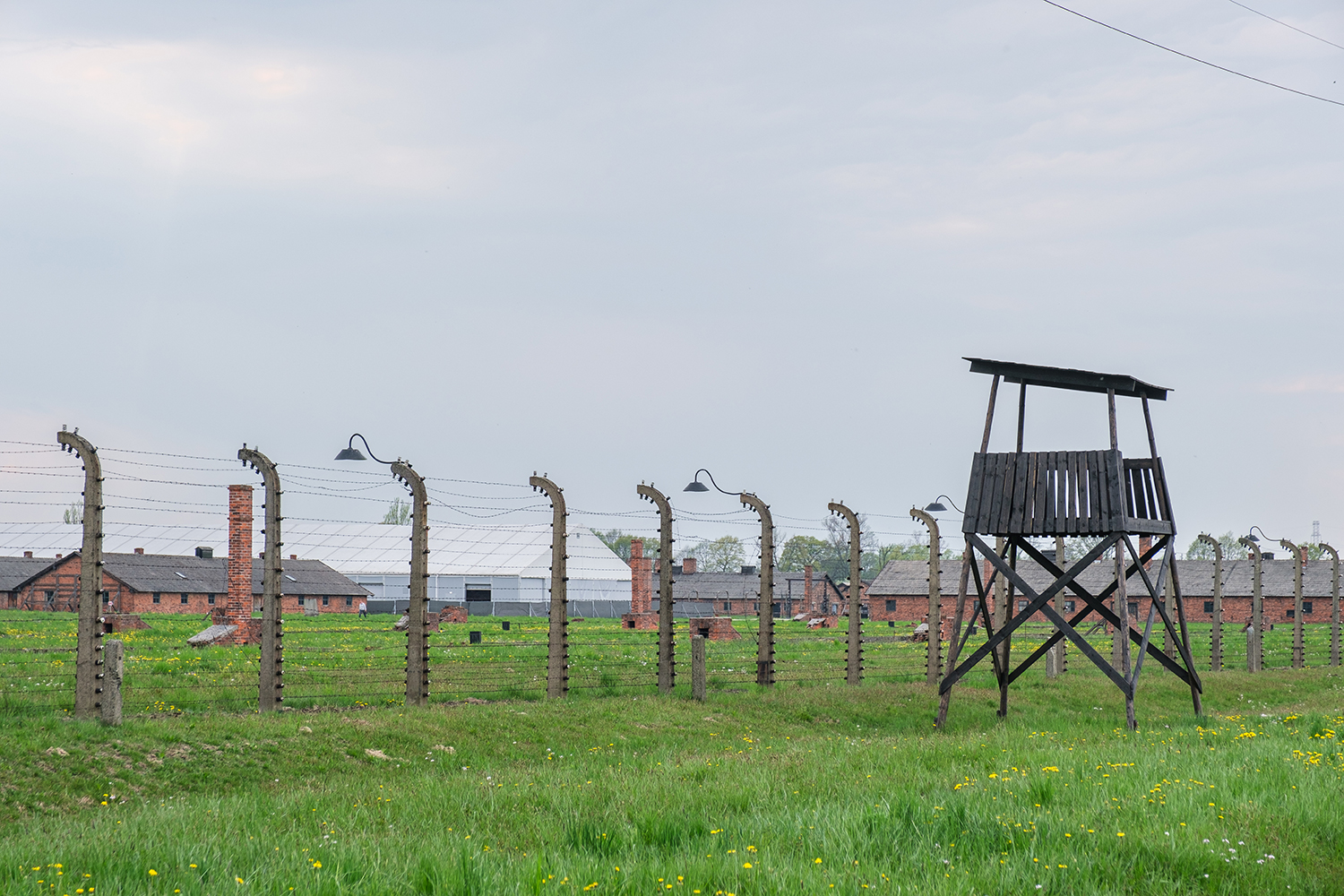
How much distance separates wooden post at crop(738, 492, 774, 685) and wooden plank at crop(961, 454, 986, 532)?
3780mm

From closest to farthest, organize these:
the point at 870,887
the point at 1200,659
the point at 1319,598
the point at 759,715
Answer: the point at 870,887, the point at 759,715, the point at 1200,659, the point at 1319,598

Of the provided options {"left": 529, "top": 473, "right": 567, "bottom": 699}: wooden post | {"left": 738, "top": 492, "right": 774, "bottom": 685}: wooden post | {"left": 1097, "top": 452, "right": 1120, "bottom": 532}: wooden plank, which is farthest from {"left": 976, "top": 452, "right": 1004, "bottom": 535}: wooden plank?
{"left": 529, "top": 473, "right": 567, "bottom": 699}: wooden post

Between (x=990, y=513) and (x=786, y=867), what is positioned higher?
(x=990, y=513)

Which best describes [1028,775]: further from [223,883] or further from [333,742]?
[333,742]

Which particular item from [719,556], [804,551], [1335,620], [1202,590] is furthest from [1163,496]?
[719,556]

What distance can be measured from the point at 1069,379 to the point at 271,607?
12.7 meters

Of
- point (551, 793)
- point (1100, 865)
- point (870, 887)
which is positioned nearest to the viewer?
point (870, 887)

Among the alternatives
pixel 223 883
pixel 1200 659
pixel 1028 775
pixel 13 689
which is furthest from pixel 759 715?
pixel 1200 659

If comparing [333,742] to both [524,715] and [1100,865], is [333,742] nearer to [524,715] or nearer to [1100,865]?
[524,715]

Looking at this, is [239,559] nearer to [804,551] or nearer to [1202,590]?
[1202,590]

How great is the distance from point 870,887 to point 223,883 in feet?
12.1

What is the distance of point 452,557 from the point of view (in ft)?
242

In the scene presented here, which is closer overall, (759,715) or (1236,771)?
(1236,771)

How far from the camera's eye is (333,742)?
13531 mm
